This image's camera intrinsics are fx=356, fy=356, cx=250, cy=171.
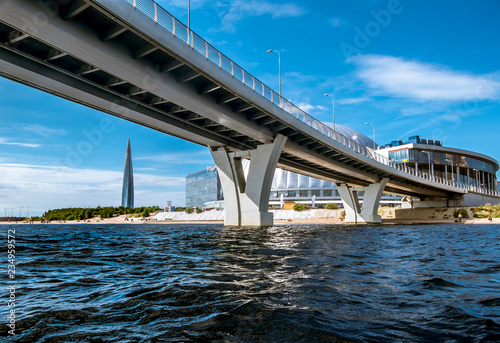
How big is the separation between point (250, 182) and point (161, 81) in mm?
18201

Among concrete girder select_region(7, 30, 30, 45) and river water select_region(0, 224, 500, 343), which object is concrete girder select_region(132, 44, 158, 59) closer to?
concrete girder select_region(7, 30, 30, 45)

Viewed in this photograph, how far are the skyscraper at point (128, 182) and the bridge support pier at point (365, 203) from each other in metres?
126

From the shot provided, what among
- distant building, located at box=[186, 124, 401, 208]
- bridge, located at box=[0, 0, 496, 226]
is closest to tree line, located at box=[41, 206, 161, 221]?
distant building, located at box=[186, 124, 401, 208]

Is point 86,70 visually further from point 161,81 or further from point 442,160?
point 442,160

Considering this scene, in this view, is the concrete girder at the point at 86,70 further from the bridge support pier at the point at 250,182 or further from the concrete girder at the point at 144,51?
the bridge support pier at the point at 250,182

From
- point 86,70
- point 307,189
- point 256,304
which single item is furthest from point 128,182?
point 256,304

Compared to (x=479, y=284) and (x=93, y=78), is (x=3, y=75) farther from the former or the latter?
(x=479, y=284)

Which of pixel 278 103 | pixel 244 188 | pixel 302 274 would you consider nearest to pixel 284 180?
pixel 244 188

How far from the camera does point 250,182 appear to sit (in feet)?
124

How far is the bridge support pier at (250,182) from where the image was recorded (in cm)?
3634

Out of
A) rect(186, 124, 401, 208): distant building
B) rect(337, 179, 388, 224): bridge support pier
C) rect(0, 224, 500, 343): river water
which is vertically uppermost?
rect(186, 124, 401, 208): distant building

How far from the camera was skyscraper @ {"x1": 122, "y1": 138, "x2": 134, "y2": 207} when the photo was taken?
561 feet

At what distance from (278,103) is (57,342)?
95.0 feet

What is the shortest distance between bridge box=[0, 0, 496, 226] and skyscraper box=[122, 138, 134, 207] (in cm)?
14256
